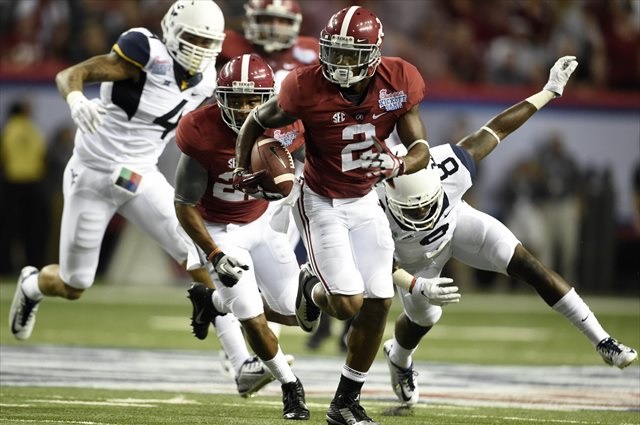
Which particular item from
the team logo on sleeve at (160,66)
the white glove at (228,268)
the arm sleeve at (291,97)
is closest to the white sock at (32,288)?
the team logo on sleeve at (160,66)

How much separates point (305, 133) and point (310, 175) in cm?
22

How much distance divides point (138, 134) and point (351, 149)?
2.04 m

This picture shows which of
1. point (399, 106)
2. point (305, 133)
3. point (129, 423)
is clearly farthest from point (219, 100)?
point (129, 423)

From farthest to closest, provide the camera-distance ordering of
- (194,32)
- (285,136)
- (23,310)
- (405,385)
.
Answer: (23,310) → (194,32) → (405,385) → (285,136)

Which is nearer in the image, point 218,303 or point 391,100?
point 391,100

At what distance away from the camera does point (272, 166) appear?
227 inches

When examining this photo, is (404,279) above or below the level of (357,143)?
below

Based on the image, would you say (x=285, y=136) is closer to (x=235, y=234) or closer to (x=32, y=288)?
(x=235, y=234)

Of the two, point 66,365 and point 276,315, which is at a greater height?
point 276,315

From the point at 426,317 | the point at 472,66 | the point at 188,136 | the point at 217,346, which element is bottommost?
the point at 217,346

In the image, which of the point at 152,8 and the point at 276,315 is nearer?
the point at 276,315

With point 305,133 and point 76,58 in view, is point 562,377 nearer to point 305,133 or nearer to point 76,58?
point 305,133

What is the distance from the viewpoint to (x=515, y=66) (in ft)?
44.7

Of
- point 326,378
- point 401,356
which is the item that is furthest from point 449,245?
point 326,378
